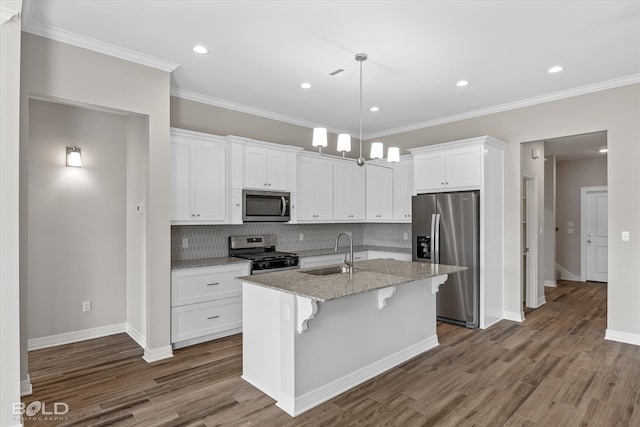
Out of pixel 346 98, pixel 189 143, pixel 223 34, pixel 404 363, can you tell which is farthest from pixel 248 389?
pixel 346 98

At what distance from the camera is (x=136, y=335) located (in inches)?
164

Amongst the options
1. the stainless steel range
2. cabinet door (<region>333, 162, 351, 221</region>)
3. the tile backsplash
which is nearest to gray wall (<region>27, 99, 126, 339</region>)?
the tile backsplash

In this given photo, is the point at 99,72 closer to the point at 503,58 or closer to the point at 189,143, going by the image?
the point at 189,143

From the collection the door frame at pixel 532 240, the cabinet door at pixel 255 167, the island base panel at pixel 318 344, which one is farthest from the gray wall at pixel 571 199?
the cabinet door at pixel 255 167

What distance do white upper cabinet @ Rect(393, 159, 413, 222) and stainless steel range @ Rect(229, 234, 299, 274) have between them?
194 centimetres

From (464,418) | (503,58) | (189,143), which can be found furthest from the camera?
(189,143)

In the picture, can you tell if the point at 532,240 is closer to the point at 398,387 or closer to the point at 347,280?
the point at 398,387

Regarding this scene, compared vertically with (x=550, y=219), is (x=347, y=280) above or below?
below

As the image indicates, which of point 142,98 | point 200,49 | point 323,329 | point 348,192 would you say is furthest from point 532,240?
point 142,98

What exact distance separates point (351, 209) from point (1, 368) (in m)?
4.72

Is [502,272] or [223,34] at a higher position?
[223,34]

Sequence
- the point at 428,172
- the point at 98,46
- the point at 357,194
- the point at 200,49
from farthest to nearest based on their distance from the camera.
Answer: the point at 357,194 < the point at 428,172 < the point at 200,49 < the point at 98,46

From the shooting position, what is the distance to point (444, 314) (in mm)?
4875

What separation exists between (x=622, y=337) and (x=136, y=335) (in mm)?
5572
